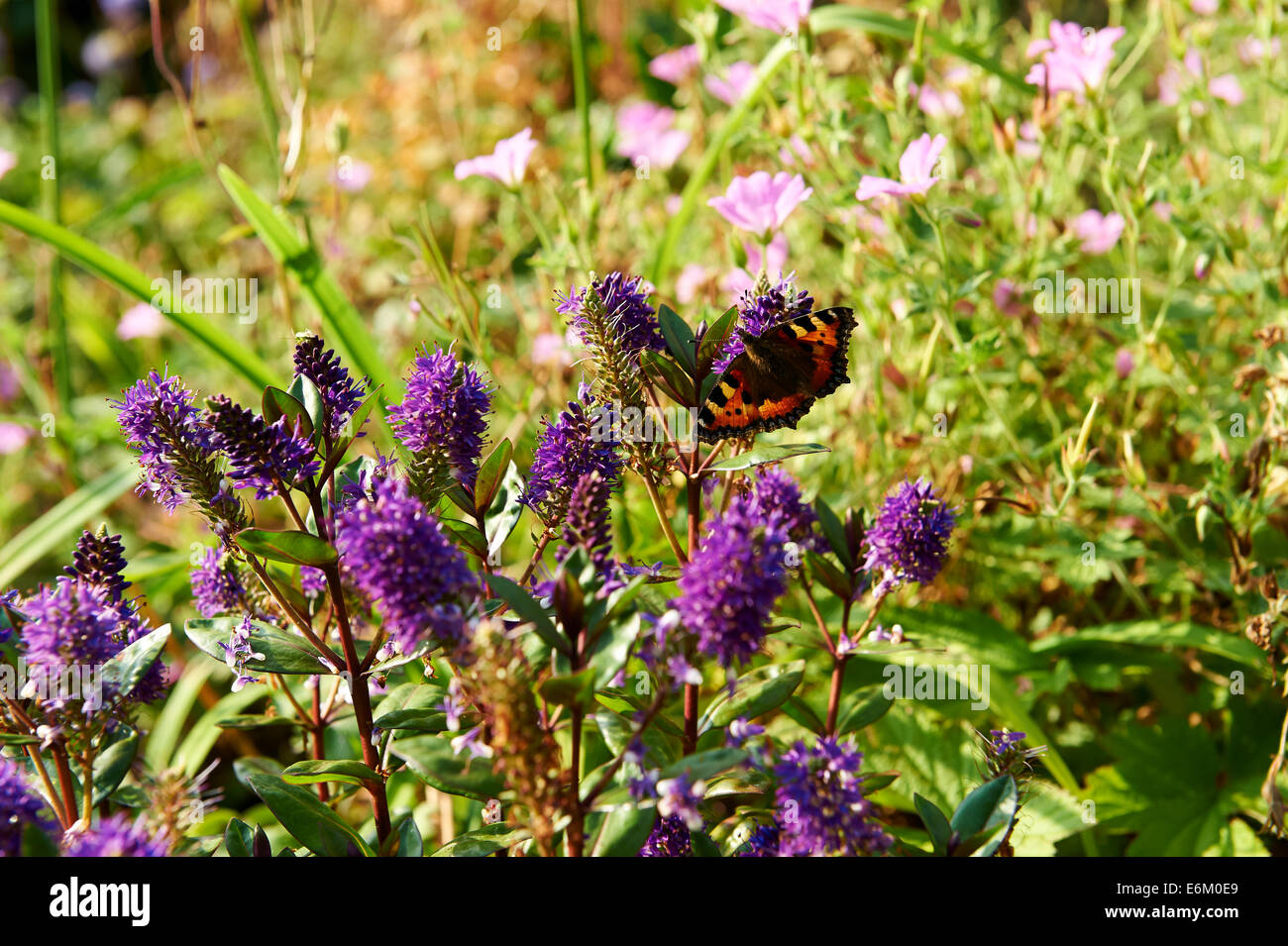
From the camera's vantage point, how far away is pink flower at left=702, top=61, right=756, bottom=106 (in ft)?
6.79

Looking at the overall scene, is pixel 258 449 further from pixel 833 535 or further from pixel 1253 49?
pixel 1253 49

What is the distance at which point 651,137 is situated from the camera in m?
2.60

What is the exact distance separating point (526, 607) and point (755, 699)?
27 cm

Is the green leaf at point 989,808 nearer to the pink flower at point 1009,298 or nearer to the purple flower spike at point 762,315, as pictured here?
the purple flower spike at point 762,315

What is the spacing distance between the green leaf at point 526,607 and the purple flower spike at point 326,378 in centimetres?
28

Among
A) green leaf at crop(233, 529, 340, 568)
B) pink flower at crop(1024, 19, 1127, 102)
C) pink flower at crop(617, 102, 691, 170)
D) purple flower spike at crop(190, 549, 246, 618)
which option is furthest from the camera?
pink flower at crop(617, 102, 691, 170)

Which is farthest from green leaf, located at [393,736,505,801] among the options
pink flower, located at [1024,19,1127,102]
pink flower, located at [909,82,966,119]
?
pink flower, located at [909,82,966,119]

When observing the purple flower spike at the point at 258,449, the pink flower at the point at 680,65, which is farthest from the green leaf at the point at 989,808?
the pink flower at the point at 680,65

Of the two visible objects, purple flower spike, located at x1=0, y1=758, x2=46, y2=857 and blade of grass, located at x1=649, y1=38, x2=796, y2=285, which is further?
blade of grass, located at x1=649, y1=38, x2=796, y2=285

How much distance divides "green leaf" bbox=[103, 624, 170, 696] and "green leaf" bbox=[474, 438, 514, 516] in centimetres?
33

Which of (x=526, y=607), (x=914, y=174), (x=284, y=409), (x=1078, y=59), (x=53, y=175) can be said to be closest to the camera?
(x=526, y=607)

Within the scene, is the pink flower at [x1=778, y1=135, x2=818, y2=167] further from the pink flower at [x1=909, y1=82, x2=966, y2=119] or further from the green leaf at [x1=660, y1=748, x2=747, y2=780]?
the green leaf at [x1=660, y1=748, x2=747, y2=780]

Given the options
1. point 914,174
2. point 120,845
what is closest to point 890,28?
point 914,174

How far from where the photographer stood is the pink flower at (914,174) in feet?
4.65
